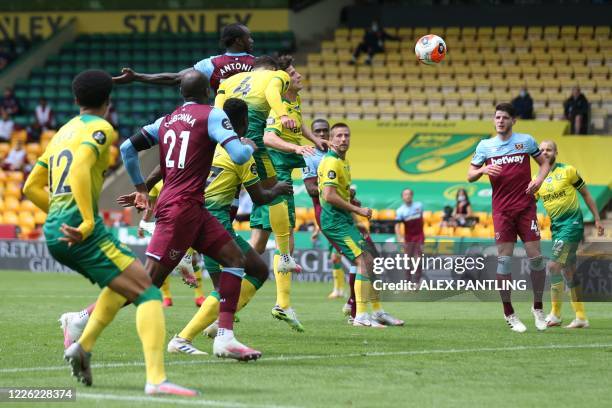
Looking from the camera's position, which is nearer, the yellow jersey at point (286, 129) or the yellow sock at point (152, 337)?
the yellow sock at point (152, 337)

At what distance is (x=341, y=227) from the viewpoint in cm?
1396

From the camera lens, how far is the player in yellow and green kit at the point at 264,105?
1177 centimetres

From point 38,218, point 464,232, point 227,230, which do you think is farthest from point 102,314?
point 38,218

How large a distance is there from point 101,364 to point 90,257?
194 centimetres

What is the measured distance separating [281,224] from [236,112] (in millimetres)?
2493

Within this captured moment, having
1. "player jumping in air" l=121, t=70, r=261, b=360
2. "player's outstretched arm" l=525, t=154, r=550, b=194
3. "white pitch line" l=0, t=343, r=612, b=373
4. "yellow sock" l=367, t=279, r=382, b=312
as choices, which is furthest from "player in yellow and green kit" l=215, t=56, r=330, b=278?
"player's outstretched arm" l=525, t=154, r=550, b=194

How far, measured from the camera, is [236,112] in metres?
10.9

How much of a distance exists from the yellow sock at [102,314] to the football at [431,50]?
7.41m

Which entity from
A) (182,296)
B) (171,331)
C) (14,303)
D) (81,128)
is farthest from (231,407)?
(182,296)

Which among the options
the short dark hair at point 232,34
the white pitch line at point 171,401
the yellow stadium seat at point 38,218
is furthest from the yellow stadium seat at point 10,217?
the white pitch line at point 171,401

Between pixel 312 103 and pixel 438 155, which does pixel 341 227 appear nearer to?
pixel 438 155

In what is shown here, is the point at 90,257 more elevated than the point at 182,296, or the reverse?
the point at 90,257

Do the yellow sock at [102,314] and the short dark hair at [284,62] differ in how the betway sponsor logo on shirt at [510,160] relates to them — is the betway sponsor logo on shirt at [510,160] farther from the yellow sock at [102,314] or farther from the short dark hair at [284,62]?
the yellow sock at [102,314]

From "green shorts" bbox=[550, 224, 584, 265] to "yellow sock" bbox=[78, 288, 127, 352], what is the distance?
25.9ft
